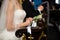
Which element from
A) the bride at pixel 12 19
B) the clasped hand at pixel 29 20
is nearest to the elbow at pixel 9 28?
the bride at pixel 12 19

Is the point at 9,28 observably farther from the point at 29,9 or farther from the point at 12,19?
the point at 29,9

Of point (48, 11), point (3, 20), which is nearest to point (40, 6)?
point (48, 11)

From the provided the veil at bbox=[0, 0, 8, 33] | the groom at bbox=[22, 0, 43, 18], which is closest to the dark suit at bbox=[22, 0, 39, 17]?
the groom at bbox=[22, 0, 43, 18]

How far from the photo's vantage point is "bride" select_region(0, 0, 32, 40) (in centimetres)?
→ 270

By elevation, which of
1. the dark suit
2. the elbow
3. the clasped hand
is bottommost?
the elbow

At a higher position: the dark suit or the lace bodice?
the dark suit

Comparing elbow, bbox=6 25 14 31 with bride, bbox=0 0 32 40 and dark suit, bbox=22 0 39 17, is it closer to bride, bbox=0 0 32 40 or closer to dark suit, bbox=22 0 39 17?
bride, bbox=0 0 32 40

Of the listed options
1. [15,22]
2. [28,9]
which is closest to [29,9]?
[28,9]

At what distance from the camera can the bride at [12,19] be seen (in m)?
2.70

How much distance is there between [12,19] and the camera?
2.70 meters

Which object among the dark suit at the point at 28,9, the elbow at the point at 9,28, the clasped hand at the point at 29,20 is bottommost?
the elbow at the point at 9,28

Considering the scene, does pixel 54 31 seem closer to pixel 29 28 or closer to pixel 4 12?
pixel 29 28

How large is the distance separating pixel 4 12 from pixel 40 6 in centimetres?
22

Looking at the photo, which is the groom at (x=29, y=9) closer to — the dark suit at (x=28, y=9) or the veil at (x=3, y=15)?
the dark suit at (x=28, y=9)
